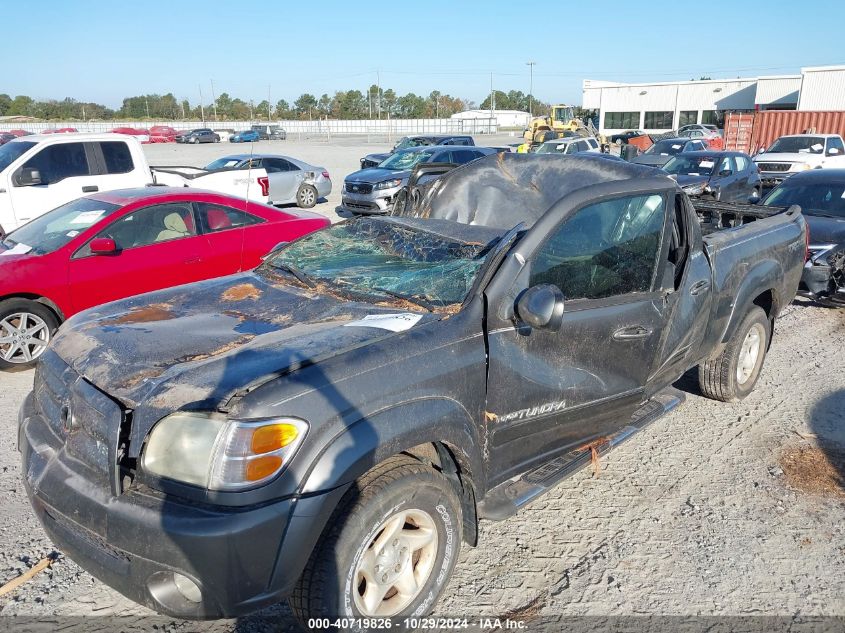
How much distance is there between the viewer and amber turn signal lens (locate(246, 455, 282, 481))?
232 centimetres

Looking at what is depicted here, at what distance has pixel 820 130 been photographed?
89.6 feet

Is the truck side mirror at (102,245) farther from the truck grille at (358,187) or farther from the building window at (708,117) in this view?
the building window at (708,117)

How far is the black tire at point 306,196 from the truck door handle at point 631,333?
13.7 m

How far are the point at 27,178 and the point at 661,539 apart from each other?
9.38 m

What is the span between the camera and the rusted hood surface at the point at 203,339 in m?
2.51

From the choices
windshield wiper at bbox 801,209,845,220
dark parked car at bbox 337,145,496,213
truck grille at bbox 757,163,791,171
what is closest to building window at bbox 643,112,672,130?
truck grille at bbox 757,163,791,171

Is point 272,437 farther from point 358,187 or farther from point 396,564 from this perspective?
point 358,187

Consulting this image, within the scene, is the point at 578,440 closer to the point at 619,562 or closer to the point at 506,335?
the point at 619,562

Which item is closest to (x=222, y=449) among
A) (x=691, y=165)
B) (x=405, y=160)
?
(x=691, y=165)

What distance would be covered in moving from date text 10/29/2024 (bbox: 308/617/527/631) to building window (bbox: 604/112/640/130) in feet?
198

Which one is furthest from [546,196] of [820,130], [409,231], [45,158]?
[820,130]

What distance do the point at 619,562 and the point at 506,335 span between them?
136cm

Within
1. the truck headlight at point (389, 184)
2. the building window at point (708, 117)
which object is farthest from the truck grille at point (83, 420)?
the building window at point (708, 117)

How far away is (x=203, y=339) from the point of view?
2918 millimetres
